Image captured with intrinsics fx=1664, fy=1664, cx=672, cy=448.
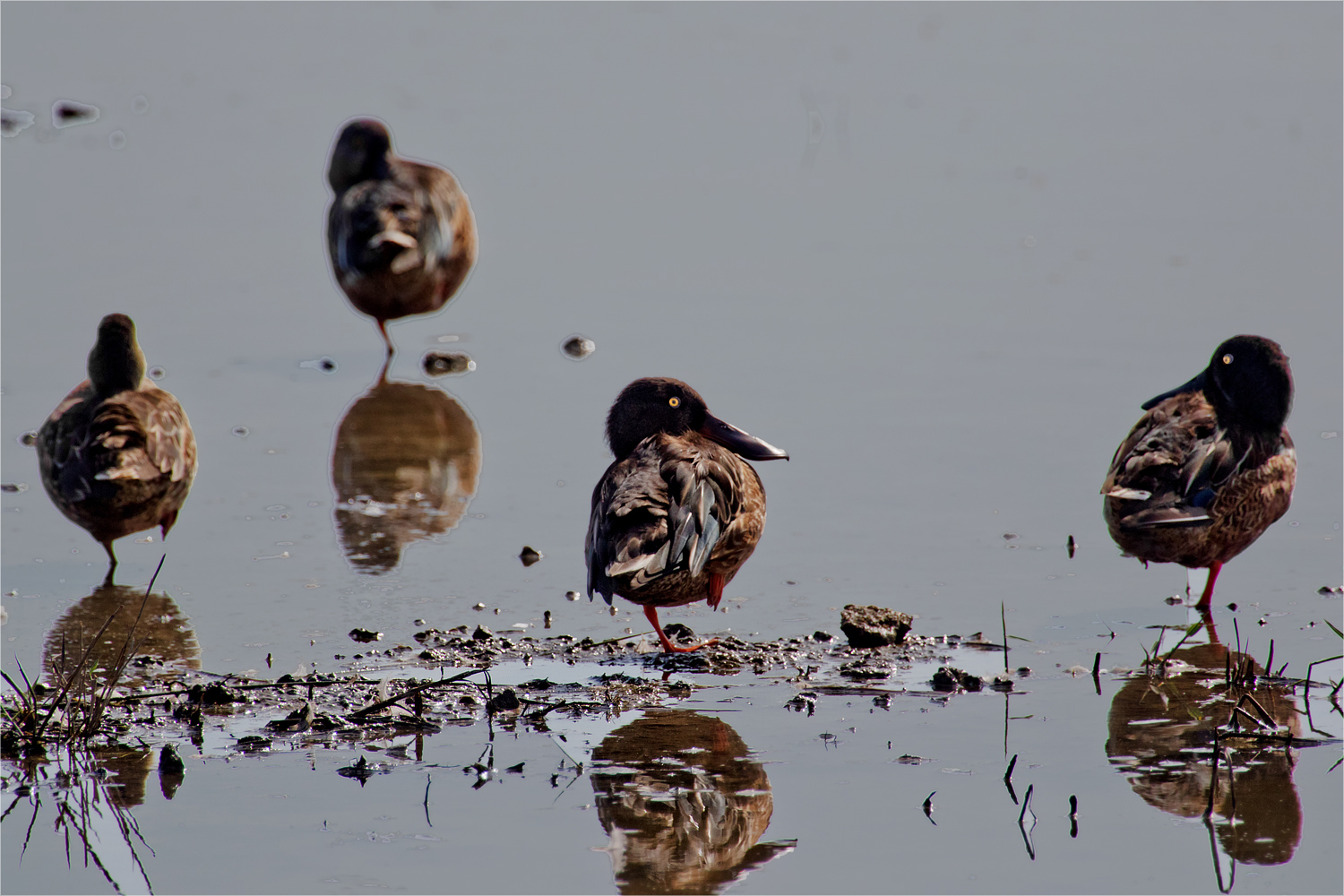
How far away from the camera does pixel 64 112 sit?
16.0 meters

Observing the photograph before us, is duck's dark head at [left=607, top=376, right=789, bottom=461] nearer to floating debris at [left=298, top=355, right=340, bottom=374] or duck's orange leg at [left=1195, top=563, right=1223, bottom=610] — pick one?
duck's orange leg at [left=1195, top=563, right=1223, bottom=610]

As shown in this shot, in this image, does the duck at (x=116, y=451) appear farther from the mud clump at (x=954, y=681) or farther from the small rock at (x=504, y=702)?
the mud clump at (x=954, y=681)

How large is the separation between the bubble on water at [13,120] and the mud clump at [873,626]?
1172cm

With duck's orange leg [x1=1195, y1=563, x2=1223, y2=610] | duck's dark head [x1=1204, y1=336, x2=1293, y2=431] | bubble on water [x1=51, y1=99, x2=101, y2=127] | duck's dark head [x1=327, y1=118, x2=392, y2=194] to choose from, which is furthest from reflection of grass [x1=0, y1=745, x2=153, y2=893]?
bubble on water [x1=51, y1=99, x2=101, y2=127]

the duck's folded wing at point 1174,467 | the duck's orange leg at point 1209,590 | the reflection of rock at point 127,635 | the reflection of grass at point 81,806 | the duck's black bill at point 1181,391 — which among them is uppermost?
the duck's black bill at point 1181,391

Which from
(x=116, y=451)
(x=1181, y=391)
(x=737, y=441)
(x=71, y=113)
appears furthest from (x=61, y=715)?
(x=71, y=113)

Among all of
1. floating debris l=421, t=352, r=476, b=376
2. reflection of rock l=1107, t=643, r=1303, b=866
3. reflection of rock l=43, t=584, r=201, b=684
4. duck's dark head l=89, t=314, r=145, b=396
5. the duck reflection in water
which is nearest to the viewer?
reflection of rock l=1107, t=643, r=1303, b=866

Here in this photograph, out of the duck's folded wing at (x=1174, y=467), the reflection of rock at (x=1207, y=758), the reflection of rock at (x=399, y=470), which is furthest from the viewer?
the reflection of rock at (x=399, y=470)

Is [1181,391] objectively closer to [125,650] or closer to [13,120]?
[125,650]

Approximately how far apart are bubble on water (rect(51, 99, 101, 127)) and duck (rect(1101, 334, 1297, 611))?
12003 mm

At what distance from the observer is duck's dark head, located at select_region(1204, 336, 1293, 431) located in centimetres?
702

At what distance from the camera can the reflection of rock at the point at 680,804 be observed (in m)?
4.50

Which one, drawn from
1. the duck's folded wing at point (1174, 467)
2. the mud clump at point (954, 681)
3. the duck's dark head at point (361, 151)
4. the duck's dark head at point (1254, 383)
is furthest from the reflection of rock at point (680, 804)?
the duck's dark head at point (361, 151)

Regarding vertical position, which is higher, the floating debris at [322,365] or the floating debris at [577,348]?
the floating debris at [577,348]
